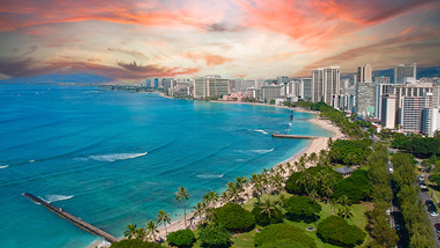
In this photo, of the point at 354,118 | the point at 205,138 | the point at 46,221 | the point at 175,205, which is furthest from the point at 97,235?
the point at 354,118

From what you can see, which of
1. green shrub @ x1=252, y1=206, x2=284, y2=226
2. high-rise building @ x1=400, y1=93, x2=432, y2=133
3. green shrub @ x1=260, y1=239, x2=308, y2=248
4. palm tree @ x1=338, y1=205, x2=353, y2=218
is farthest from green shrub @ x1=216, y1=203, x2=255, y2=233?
high-rise building @ x1=400, y1=93, x2=432, y2=133

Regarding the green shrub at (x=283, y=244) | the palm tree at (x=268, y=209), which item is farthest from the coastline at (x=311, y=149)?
the green shrub at (x=283, y=244)

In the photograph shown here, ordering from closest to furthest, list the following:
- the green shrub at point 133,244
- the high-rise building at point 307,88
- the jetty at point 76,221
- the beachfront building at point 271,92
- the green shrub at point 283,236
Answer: the green shrub at point 133,244, the green shrub at point 283,236, the jetty at point 76,221, the high-rise building at point 307,88, the beachfront building at point 271,92

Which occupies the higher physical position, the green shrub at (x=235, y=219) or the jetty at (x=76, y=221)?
the green shrub at (x=235, y=219)

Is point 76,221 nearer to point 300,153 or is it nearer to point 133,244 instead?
point 133,244

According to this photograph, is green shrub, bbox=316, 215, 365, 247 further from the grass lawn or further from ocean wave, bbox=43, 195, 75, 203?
ocean wave, bbox=43, 195, 75, 203

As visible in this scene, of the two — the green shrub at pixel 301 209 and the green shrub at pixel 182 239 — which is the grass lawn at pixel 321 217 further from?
the green shrub at pixel 182 239

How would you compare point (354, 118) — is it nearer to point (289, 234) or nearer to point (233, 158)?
point (233, 158)
